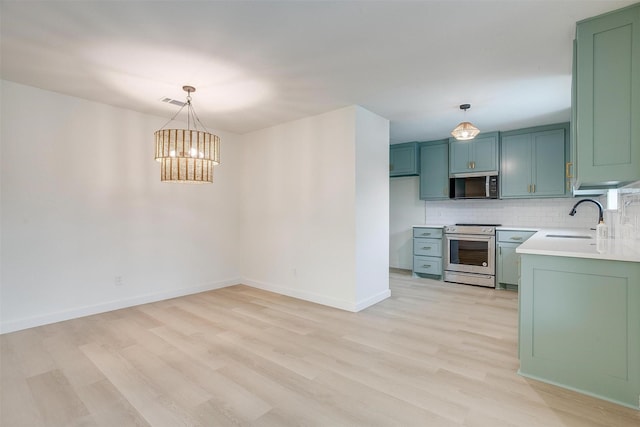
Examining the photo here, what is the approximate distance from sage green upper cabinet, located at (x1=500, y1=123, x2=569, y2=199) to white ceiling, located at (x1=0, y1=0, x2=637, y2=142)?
793 mm

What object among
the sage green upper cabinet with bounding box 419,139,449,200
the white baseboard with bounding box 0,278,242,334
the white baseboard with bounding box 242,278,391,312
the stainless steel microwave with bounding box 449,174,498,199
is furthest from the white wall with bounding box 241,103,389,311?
the stainless steel microwave with bounding box 449,174,498,199

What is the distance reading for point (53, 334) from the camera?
3.05 metres

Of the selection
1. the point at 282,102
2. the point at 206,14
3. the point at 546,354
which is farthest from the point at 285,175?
the point at 546,354

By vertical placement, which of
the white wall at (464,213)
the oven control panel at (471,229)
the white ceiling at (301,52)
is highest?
the white ceiling at (301,52)

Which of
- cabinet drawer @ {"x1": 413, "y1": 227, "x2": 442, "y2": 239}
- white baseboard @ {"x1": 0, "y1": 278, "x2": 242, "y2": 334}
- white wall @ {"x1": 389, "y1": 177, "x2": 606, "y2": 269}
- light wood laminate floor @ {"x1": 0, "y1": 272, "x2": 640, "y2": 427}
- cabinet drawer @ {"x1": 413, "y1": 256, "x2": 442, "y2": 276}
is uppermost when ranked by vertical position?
white wall @ {"x1": 389, "y1": 177, "x2": 606, "y2": 269}

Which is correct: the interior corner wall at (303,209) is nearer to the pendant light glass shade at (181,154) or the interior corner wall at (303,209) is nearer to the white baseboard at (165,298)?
the white baseboard at (165,298)

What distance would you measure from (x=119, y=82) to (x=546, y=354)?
441cm

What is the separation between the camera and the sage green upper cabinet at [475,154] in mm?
5012

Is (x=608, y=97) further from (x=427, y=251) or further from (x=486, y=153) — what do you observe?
(x=427, y=251)

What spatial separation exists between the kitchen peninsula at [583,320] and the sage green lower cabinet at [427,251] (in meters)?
3.05

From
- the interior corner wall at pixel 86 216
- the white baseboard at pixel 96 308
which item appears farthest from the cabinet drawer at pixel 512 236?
the interior corner wall at pixel 86 216

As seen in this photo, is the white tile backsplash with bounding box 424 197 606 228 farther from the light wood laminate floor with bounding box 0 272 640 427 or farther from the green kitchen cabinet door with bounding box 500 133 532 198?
the light wood laminate floor with bounding box 0 272 640 427

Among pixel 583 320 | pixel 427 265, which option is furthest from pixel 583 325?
pixel 427 265

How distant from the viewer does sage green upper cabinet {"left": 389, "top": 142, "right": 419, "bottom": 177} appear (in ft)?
18.7
